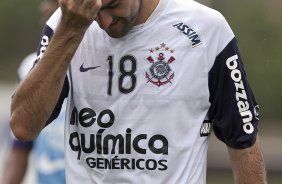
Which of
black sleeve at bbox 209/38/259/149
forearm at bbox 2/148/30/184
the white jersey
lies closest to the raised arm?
the white jersey

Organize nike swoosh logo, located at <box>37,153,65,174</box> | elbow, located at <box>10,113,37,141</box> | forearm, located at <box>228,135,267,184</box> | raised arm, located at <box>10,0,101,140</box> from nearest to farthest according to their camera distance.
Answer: raised arm, located at <box>10,0,101,140</box>, elbow, located at <box>10,113,37,141</box>, forearm, located at <box>228,135,267,184</box>, nike swoosh logo, located at <box>37,153,65,174</box>

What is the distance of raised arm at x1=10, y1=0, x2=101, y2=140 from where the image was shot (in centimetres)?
381

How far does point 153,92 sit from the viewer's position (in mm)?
4141

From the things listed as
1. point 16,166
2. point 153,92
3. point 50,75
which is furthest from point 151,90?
point 16,166

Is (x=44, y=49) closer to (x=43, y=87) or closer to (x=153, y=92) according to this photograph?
(x=43, y=87)

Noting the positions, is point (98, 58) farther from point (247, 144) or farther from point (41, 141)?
point (41, 141)

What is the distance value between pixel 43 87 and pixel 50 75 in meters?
0.05

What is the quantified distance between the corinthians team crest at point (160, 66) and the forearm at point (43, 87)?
1.24ft

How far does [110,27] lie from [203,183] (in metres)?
0.78

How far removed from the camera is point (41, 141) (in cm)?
548

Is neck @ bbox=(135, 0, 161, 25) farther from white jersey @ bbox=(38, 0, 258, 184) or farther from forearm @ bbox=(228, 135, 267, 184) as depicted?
forearm @ bbox=(228, 135, 267, 184)

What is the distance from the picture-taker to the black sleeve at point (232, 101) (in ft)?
13.7

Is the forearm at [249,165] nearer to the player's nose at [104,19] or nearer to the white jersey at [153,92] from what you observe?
the white jersey at [153,92]

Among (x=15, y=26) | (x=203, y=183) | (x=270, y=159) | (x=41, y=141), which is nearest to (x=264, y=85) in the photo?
(x=270, y=159)
